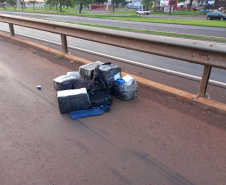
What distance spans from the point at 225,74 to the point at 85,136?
490 centimetres

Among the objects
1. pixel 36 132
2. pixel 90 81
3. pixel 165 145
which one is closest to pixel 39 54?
pixel 90 81

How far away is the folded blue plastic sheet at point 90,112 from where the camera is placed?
11.5 feet

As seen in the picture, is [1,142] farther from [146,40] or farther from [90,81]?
[146,40]

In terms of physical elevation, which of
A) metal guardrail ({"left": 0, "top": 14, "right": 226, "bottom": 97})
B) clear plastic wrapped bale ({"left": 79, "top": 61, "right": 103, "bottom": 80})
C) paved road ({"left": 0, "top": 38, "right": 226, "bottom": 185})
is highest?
metal guardrail ({"left": 0, "top": 14, "right": 226, "bottom": 97})

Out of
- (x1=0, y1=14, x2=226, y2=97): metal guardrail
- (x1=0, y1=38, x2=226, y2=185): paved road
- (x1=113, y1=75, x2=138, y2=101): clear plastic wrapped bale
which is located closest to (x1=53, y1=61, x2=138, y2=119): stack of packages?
(x1=113, y1=75, x2=138, y2=101): clear plastic wrapped bale

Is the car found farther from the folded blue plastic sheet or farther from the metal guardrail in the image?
the folded blue plastic sheet

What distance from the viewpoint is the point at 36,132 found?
3098mm

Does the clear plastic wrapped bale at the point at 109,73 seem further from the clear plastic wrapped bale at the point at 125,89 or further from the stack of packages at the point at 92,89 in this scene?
the clear plastic wrapped bale at the point at 125,89

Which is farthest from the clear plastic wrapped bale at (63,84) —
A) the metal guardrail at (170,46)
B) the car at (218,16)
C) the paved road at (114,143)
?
the car at (218,16)

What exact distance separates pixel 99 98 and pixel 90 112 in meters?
0.32

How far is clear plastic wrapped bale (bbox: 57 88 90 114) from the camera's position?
11.6ft

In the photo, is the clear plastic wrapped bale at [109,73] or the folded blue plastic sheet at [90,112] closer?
the folded blue plastic sheet at [90,112]

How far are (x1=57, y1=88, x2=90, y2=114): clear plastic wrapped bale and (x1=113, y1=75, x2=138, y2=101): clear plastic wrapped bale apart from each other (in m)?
0.71

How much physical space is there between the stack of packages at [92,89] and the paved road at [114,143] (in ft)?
0.65
